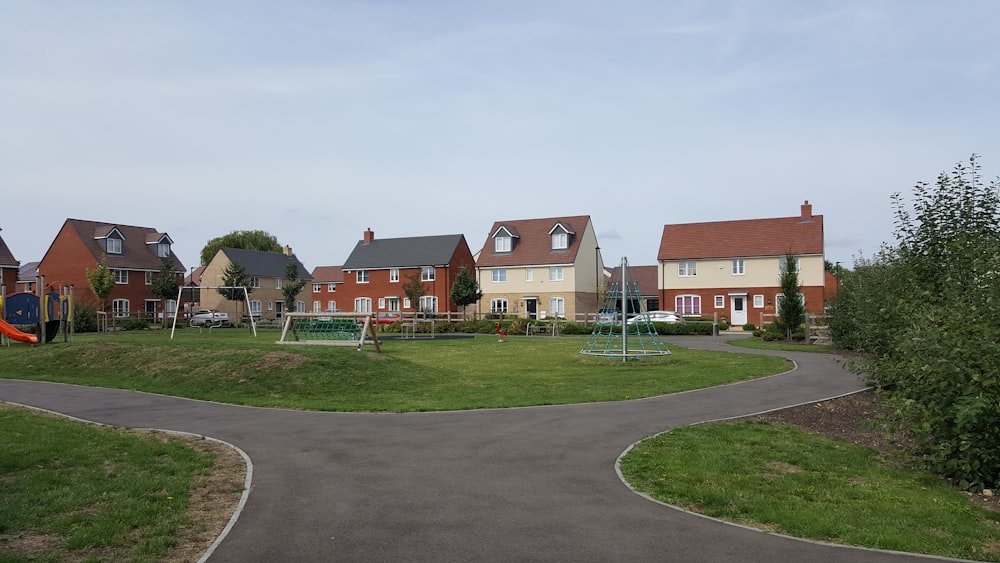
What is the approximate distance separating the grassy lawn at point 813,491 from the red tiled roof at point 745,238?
51.6m

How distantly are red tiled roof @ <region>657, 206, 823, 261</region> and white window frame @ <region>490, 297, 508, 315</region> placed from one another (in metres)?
15.0

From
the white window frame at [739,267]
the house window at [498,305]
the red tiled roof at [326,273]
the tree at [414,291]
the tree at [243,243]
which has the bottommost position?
the house window at [498,305]

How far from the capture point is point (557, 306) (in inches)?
2598

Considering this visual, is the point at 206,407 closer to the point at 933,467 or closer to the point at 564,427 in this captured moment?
the point at 564,427

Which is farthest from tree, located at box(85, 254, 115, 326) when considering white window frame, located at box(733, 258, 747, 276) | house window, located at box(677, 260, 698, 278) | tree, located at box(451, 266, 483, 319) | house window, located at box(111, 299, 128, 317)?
white window frame, located at box(733, 258, 747, 276)

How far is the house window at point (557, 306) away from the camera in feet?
215

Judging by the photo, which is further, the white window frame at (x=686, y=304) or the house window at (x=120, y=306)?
the house window at (x=120, y=306)

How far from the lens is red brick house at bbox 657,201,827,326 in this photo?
59.2 meters

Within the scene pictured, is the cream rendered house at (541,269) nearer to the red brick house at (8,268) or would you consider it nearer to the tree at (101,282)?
the tree at (101,282)

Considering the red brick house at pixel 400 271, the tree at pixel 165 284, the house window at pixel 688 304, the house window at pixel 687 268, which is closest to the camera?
the house window at pixel 688 304

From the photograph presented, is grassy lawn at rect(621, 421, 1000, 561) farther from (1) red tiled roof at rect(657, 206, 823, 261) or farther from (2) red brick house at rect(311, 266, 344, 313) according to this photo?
(2) red brick house at rect(311, 266, 344, 313)

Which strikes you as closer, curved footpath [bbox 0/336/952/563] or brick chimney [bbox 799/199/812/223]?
curved footpath [bbox 0/336/952/563]

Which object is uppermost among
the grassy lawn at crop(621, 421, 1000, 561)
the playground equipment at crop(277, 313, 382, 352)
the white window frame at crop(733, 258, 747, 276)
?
the white window frame at crop(733, 258, 747, 276)

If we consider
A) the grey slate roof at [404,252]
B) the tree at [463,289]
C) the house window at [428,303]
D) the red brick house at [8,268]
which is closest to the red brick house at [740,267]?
the tree at [463,289]
